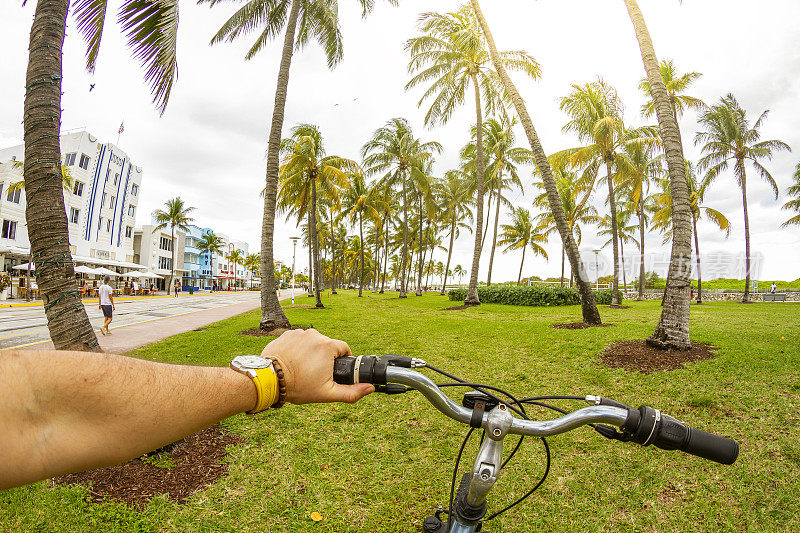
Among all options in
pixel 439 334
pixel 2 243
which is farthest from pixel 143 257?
pixel 439 334

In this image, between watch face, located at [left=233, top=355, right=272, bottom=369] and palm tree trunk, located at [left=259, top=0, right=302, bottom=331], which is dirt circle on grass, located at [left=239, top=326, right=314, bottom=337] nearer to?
palm tree trunk, located at [left=259, top=0, right=302, bottom=331]

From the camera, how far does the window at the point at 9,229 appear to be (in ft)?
99.0

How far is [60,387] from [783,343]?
10.3 m

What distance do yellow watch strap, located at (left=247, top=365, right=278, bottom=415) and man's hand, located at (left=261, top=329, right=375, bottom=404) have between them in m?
0.05

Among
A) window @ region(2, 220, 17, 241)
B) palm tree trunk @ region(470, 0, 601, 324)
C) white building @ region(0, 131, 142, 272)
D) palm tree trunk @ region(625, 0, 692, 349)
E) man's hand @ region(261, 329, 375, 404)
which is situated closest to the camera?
man's hand @ region(261, 329, 375, 404)

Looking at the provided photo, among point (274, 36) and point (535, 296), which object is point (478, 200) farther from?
point (274, 36)

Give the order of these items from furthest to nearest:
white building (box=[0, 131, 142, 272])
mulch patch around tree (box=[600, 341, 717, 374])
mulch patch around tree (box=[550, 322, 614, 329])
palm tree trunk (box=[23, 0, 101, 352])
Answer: white building (box=[0, 131, 142, 272]) < mulch patch around tree (box=[550, 322, 614, 329]) < mulch patch around tree (box=[600, 341, 717, 374]) < palm tree trunk (box=[23, 0, 101, 352])

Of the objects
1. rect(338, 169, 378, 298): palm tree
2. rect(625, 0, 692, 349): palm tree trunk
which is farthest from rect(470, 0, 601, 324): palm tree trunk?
rect(338, 169, 378, 298): palm tree

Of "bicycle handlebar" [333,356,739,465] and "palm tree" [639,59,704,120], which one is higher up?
"palm tree" [639,59,704,120]

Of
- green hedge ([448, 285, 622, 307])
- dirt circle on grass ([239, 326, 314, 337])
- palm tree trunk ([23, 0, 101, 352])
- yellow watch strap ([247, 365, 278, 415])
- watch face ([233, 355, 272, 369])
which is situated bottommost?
dirt circle on grass ([239, 326, 314, 337])

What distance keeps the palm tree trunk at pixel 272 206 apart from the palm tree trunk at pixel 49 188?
6561mm

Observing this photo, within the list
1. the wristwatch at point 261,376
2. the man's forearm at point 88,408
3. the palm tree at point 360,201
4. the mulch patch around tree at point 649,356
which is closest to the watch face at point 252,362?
the wristwatch at point 261,376

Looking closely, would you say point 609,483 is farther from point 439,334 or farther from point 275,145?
point 275,145

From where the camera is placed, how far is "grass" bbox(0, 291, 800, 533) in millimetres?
3057
